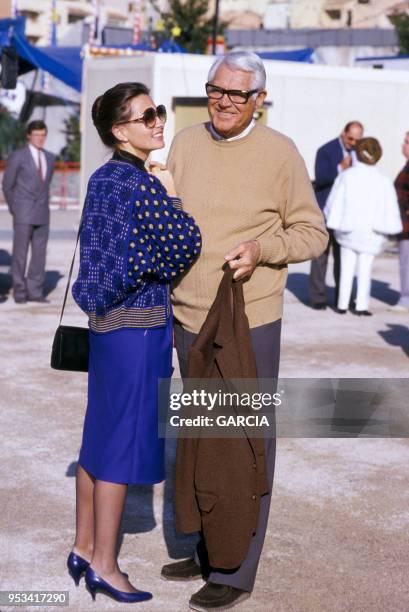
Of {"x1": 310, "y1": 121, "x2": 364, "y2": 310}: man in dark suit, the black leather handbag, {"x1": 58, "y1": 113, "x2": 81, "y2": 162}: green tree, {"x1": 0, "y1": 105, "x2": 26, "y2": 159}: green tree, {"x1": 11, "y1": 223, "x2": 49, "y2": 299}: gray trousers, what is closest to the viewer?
the black leather handbag

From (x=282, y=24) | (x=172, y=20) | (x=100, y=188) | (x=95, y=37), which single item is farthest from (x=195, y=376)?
(x=282, y=24)

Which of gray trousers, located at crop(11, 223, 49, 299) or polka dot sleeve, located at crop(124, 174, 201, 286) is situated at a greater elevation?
polka dot sleeve, located at crop(124, 174, 201, 286)

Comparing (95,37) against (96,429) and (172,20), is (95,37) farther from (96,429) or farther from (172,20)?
(96,429)

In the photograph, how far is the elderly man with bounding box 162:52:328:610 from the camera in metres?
3.79

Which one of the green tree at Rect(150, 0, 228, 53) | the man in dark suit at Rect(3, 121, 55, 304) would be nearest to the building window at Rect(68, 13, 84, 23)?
the green tree at Rect(150, 0, 228, 53)

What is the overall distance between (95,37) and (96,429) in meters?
38.1

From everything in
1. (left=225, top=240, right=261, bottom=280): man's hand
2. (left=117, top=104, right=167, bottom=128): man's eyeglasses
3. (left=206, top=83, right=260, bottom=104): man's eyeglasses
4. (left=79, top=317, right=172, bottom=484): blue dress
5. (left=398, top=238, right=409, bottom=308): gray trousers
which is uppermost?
(left=206, top=83, right=260, bottom=104): man's eyeglasses

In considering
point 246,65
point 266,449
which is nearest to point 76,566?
point 266,449

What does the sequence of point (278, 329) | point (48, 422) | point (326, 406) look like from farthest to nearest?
point (326, 406) → point (48, 422) → point (278, 329)

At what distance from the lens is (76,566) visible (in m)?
4.10

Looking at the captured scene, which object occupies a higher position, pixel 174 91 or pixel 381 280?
pixel 174 91

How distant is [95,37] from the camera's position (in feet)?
132

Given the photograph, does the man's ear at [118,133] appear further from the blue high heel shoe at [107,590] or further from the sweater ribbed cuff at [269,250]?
the blue high heel shoe at [107,590]

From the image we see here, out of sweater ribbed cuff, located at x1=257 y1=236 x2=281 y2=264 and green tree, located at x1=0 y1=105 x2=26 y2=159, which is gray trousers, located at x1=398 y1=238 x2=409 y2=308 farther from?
green tree, located at x1=0 y1=105 x2=26 y2=159
